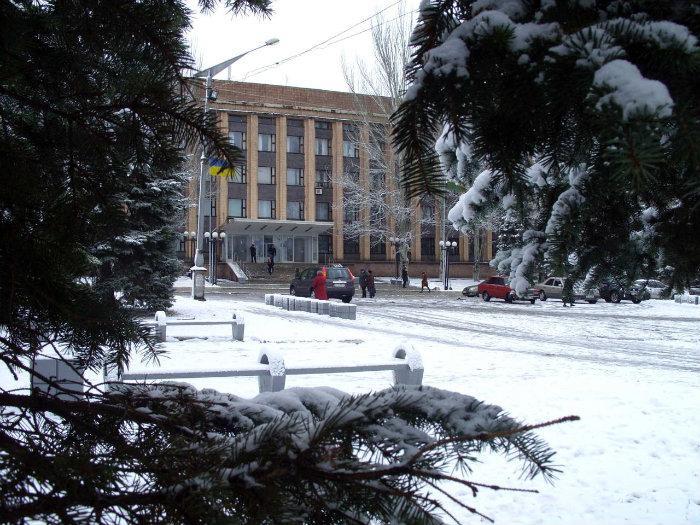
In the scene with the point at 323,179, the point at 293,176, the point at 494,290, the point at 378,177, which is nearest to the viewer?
the point at 378,177

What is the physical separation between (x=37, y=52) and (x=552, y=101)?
64.1 inches

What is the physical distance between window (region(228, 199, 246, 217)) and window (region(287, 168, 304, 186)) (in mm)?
4409

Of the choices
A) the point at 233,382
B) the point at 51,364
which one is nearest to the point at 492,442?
the point at 51,364

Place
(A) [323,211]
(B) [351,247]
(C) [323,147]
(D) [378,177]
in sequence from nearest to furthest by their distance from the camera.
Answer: (D) [378,177]
(C) [323,147]
(A) [323,211]
(B) [351,247]

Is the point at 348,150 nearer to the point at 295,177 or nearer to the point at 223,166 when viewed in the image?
the point at 295,177

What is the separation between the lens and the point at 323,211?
53.3 metres

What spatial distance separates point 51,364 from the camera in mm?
4750

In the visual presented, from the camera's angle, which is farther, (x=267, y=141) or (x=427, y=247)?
(x=427, y=247)

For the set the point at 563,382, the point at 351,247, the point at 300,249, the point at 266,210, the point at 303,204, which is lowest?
the point at 563,382

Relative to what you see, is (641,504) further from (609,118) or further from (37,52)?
(37,52)

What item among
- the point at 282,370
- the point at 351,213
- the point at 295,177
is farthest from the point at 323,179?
the point at 282,370

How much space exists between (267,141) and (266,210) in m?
5.79

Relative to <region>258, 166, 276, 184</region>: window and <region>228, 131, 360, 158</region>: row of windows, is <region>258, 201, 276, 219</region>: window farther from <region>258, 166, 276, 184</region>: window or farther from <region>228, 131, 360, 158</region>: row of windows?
<region>228, 131, 360, 158</region>: row of windows

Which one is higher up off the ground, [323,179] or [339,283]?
[323,179]
